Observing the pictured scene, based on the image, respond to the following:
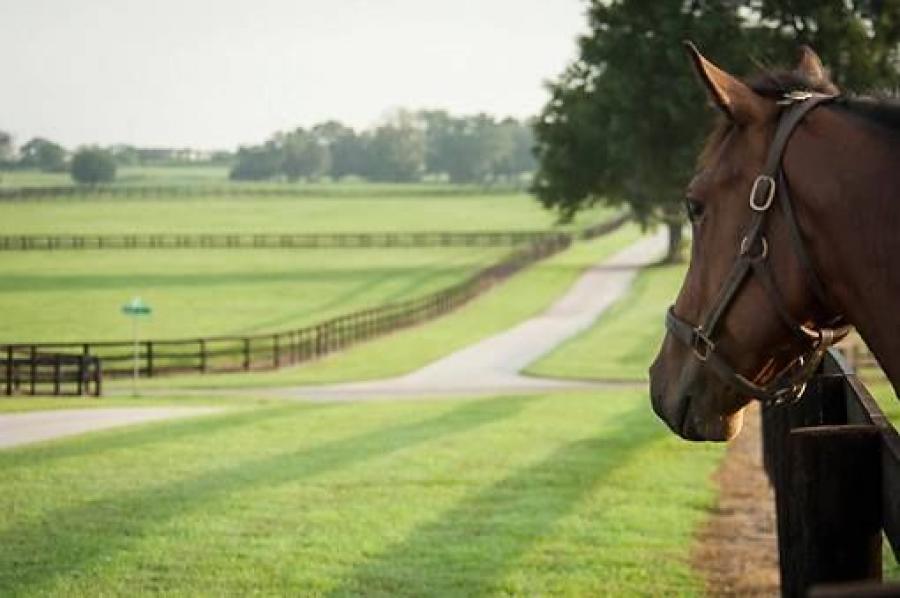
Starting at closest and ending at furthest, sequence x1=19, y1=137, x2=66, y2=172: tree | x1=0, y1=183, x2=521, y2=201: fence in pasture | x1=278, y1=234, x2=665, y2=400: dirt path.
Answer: x1=278, y1=234, x2=665, y2=400: dirt path, x1=19, y1=137, x2=66, y2=172: tree, x1=0, y1=183, x2=521, y2=201: fence in pasture

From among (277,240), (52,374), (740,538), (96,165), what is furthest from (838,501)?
(277,240)

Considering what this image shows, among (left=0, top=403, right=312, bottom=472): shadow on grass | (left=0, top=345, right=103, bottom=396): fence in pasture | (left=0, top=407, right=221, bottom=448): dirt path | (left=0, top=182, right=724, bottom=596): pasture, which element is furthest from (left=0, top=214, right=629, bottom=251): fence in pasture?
(left=0, top=403, right=312, bottom=472): shadow on grass

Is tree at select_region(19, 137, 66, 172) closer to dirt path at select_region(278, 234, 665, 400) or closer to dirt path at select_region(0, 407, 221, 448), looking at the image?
dirt path at select_region(278, 234, 665, 400)

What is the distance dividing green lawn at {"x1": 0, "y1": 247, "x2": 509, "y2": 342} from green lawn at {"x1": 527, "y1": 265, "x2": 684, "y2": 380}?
11.3 m

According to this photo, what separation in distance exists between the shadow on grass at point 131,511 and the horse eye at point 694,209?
541 centimetres

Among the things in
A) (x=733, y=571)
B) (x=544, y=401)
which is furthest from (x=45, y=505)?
(x=544, y=401)

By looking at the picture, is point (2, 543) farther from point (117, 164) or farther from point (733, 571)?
point (117, 164)

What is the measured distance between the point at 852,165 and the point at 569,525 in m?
6.79

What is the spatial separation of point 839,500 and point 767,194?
855mm

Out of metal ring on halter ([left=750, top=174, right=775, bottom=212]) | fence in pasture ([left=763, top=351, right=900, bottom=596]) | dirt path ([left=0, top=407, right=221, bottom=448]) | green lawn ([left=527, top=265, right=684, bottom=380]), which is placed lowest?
green lawn ([left=527, top=265, right=684, bottom=380])

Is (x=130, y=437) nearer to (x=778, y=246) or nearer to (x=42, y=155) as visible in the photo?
(x=778, y=246)

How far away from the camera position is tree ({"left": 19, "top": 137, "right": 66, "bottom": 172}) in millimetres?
37688

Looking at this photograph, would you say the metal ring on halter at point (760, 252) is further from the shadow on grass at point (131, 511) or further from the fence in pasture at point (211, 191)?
the fence in pasture at point (211, 191)

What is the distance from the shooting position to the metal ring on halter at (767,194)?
11.0ft
